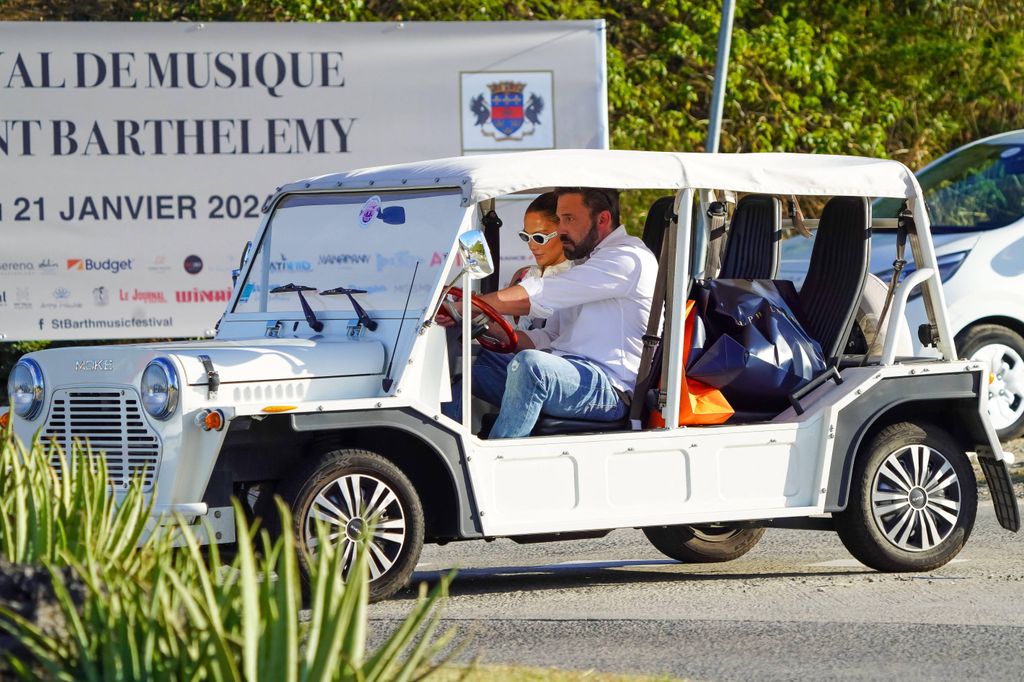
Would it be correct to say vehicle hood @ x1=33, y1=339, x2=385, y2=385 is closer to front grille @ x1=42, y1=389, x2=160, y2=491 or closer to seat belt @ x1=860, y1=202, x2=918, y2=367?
front grille @ x1=42, y1=389, x2=160, y2=491

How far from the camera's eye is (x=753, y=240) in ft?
28.3

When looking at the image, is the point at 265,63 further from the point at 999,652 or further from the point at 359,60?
the point at 999,652

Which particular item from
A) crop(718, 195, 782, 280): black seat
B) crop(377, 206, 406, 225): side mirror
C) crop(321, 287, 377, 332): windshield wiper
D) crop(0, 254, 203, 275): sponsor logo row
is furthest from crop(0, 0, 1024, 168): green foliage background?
crop(321, 287, 377, 332): windshield wiper

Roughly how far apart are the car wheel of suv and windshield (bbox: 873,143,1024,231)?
2.92 feet

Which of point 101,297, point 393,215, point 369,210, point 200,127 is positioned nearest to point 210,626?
point 393,215

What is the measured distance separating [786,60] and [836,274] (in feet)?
35.5

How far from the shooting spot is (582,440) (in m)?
7.32

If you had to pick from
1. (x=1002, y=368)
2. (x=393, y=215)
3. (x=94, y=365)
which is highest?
(x=393, y=215)

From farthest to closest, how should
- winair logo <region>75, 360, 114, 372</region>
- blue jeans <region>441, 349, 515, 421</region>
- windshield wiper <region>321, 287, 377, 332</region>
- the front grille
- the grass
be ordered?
blue jeans <region>441, 349, 515, 421</region> → windshield wiper <region>321, 287, 377, 332</region> → winair logo <region>75, 360, 114, 372</region> → the front grille → the grass

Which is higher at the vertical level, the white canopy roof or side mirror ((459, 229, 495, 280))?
the white canopy roof

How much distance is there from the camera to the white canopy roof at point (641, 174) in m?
7.24

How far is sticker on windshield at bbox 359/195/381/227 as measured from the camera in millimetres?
7672

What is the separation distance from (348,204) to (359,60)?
258 inches

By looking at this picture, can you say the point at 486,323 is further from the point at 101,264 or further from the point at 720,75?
the point at 720,75
